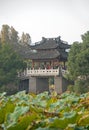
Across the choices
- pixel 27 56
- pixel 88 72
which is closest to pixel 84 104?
pixel 88 72

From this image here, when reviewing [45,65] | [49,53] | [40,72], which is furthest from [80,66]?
[45,65]

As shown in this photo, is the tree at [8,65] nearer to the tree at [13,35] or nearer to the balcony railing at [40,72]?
the balcony railing at [40,72]

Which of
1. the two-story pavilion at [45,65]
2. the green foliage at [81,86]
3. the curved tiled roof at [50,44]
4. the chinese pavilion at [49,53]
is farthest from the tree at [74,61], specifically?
the curved tiled roof at [50,44]

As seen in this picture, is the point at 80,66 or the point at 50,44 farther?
the point at 50,44

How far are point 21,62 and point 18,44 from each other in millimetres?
19260

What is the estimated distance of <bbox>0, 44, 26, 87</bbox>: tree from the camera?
35125 millimetres

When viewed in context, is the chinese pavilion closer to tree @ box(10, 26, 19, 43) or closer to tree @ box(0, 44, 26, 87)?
tree @ box(0, 44, 26, 87)

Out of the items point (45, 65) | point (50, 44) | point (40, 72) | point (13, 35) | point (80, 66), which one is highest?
point (13, 35)

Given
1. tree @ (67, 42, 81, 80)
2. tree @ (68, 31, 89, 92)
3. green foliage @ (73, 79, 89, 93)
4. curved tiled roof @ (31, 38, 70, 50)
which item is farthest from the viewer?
curved tiled roof @ (31, 38, 70, 50)

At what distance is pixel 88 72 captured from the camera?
107 feet

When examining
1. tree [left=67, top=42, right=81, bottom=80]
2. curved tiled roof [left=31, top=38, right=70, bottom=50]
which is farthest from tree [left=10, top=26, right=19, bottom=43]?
tree [left=67, top=42, right=81, bottom=80]

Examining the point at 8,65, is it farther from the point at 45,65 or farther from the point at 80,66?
the point at 80,66

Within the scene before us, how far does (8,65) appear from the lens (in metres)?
35.6

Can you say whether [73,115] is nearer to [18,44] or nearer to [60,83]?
[60,83]
